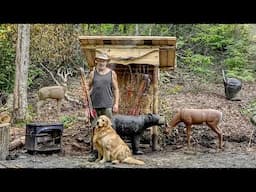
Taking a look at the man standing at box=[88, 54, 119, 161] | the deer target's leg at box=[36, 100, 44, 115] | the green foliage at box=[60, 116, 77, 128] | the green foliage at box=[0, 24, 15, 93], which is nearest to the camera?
the man standing at box=[88, 54, 119, 161]

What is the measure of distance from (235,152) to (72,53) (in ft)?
14.7

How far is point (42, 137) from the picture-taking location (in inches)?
242

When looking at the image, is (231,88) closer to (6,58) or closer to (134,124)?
(134,124)

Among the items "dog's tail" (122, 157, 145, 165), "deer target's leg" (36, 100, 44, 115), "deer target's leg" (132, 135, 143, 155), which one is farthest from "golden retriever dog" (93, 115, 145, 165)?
"deer target's leg" (36, 100, 44, 115)

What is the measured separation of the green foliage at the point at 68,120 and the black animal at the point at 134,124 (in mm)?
1722

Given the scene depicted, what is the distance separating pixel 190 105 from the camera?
8.77m

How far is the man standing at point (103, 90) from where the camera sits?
228 inches

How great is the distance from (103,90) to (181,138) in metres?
1.74

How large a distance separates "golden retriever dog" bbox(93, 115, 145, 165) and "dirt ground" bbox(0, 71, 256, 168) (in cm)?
14

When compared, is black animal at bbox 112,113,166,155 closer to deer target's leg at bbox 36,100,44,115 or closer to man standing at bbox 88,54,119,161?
man standing at bbox 88,54,119,161

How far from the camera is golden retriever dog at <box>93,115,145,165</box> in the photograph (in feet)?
18.0

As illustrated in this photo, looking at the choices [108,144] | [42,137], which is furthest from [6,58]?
[108,144]

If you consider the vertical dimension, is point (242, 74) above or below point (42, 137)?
above
